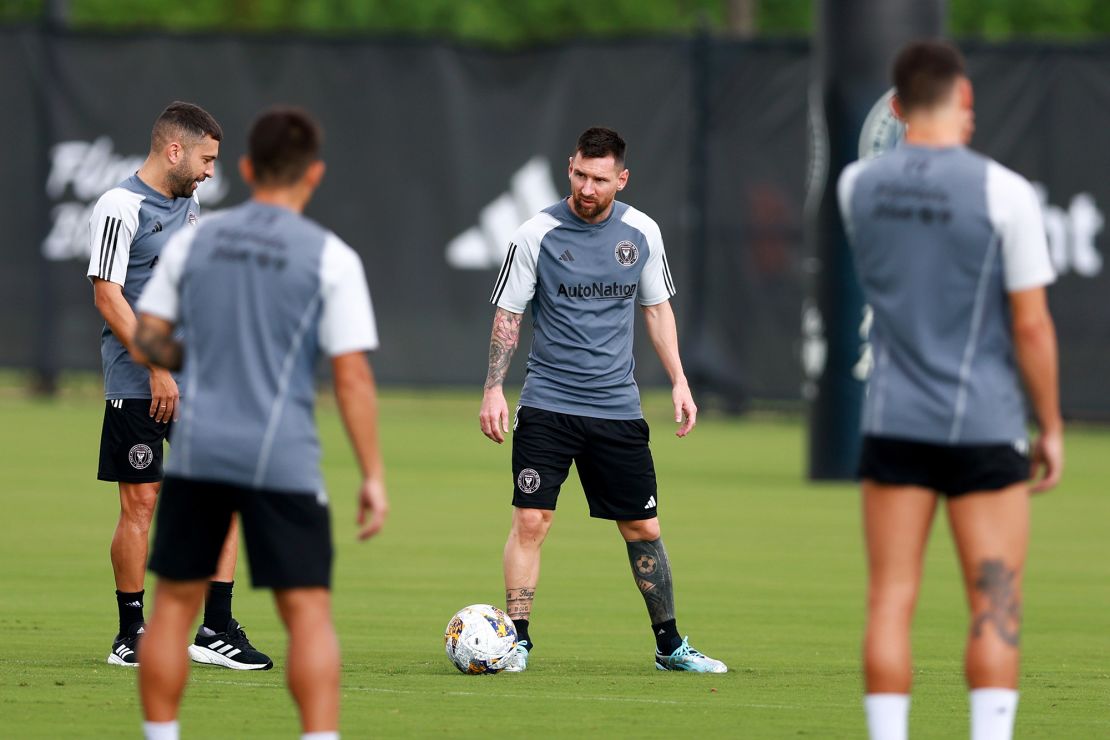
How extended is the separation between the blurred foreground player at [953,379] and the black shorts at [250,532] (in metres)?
1.61

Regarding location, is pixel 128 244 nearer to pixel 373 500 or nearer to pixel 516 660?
A: pixel 516 660

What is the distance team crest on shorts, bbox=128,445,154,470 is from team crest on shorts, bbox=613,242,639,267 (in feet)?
7.16

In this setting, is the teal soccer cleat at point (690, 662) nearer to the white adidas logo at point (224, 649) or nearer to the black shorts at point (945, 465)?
the white adidas logo at point (224, 649)

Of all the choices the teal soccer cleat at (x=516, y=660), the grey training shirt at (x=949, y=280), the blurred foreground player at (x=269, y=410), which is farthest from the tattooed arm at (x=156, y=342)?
the teal soccer cleat at (x=516, y=660)

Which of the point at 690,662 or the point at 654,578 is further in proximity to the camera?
the point at 654,578

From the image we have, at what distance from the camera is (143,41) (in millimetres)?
23156

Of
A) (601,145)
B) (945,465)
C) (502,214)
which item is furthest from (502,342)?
(502,214)

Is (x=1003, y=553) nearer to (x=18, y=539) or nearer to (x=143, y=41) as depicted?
(x=18, y=539)

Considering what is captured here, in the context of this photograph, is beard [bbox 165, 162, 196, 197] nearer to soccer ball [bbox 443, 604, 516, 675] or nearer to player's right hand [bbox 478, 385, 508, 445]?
player's right hand [bbox 478, 385, 508, 445]

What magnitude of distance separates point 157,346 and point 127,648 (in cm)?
271

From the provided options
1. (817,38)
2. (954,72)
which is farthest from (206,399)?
(817,38)

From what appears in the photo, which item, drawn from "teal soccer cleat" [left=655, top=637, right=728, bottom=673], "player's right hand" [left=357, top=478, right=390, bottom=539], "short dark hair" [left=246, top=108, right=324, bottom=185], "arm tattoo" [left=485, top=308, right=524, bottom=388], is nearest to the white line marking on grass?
"teal soccer cleat" [left=655, top=637, right=728, bottom=673]

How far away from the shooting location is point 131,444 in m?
8.26

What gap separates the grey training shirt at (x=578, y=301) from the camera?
28.2ft
